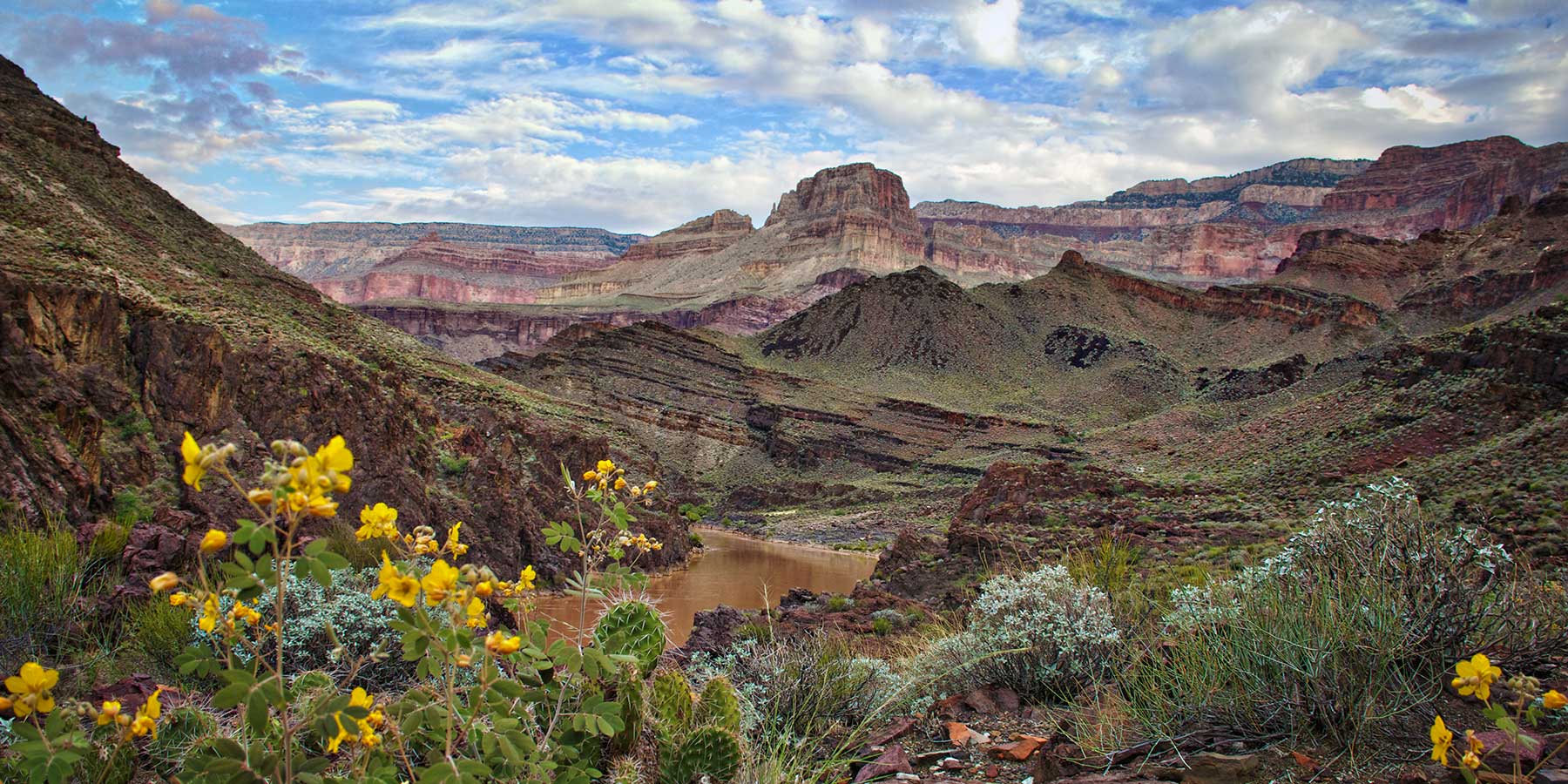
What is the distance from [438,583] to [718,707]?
256cm

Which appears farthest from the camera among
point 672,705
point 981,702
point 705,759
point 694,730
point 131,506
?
point 131,506

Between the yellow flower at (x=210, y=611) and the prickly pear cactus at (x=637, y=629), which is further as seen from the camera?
the prickly pear cactus at (x=637, y=629)

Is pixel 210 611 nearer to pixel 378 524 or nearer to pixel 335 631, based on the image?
pixel 378 524

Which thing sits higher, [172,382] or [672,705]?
[172,382]

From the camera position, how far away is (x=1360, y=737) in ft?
13.0

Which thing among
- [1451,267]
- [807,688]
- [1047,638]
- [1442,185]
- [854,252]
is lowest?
[807,688]

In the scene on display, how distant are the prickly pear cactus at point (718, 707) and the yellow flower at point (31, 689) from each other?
2.60m

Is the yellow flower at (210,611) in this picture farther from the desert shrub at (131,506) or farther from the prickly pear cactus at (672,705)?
the desert shrub at (131,506)

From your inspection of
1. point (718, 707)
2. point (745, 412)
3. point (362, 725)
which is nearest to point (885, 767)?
point (718, 707)

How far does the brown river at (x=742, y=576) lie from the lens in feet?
70.4

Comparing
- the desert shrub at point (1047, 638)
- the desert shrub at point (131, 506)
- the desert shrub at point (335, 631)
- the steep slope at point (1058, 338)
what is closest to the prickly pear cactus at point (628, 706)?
the desert shrub at point (335, 631)

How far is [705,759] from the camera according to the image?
12.8 feet

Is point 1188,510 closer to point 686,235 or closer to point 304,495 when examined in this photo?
point 304,495

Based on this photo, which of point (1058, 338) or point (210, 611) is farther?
point (1058, 338)
